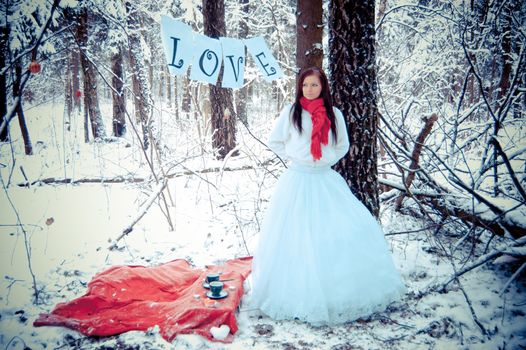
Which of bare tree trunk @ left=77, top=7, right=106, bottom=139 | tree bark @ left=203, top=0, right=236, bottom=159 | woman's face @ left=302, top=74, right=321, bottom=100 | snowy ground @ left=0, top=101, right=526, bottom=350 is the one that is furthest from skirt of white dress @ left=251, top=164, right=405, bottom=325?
bare tree trunk @ left=77, top=7, right=106, bottom=139

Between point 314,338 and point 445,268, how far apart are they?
1672 mm

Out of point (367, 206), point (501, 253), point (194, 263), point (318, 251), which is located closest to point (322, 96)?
point (367, 206)

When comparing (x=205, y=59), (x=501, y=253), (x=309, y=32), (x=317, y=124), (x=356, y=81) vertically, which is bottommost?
(x=501, y=253)

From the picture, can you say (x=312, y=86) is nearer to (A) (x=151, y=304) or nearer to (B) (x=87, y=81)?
(A) (x=151, y=304)

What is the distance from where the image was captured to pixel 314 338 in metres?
2.28

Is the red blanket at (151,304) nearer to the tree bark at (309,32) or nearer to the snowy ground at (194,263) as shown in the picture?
the snowy ground at (194,263)

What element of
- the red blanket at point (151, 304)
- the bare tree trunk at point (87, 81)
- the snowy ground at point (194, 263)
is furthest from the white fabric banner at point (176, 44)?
the bare tree trunk at point (87, 81)

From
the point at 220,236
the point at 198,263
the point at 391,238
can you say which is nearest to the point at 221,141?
the point at 220,236

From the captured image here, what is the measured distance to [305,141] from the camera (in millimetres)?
2672

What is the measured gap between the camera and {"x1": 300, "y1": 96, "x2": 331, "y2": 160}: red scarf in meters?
2.57

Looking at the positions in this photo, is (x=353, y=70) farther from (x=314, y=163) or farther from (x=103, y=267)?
(x=103, y=267)

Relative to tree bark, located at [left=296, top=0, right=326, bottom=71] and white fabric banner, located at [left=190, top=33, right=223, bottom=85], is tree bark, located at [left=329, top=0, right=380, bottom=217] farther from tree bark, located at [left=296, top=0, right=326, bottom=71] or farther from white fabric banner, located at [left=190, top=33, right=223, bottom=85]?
tree bark, located at [left=296, top=0, right=326, bottom=71]

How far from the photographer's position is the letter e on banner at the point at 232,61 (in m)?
3.46

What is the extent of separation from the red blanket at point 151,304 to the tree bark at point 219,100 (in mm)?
3292
